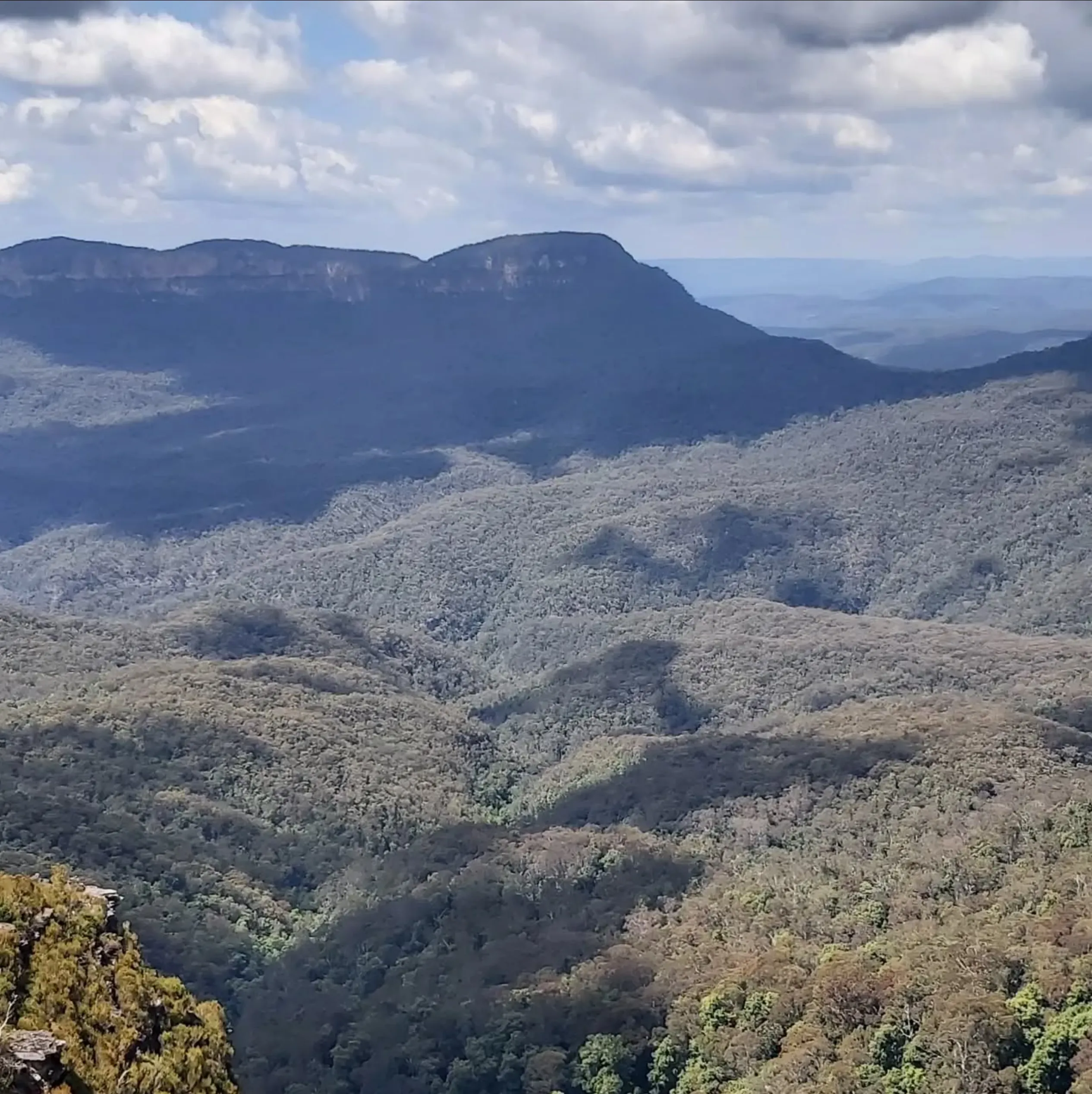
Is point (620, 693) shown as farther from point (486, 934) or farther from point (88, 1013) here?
point (88, 1013)

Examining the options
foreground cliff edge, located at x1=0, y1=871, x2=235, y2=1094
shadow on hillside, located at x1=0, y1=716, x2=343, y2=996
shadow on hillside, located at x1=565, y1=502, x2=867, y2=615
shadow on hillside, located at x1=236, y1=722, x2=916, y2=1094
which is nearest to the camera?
foreground cliff edge, located at x1=0, y1=871, x2=235, y2=1094

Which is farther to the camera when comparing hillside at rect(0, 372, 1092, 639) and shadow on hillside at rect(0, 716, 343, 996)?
hillside at rect(0, 372, 1092, 639)

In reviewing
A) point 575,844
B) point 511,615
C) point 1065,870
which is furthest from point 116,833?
point 511,615

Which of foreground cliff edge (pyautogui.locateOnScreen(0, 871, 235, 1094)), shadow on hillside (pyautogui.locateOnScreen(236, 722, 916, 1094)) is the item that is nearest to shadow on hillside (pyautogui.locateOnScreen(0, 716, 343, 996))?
shadow on hillside (pyautogui.locateOnScreen(236, 722, 916, 1094))

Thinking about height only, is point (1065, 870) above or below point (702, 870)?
above

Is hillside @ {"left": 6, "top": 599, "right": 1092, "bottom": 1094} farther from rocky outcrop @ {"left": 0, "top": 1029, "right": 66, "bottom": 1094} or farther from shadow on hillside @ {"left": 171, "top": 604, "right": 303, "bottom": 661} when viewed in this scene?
rocky outcrop @ {"left": 0, "top": 1029, "right": 66, "bottom": 1094}

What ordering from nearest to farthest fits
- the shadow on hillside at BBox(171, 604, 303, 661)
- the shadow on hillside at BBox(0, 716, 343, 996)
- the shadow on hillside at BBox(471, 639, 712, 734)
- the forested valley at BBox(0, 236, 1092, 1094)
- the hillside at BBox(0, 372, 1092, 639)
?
the forested valley at BBox(0, 236, 1092, 1094) < the shadow on hillside at BBox(0, 716, 343, 996) < the shadow on hillside at BBox(471, 639, 712, 734) < the shadow on hillside at BBox(171, 604, 303, 661) < the hillside at BBox(0, 372, 1092, 639)

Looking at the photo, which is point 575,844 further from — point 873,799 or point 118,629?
point 118,629
